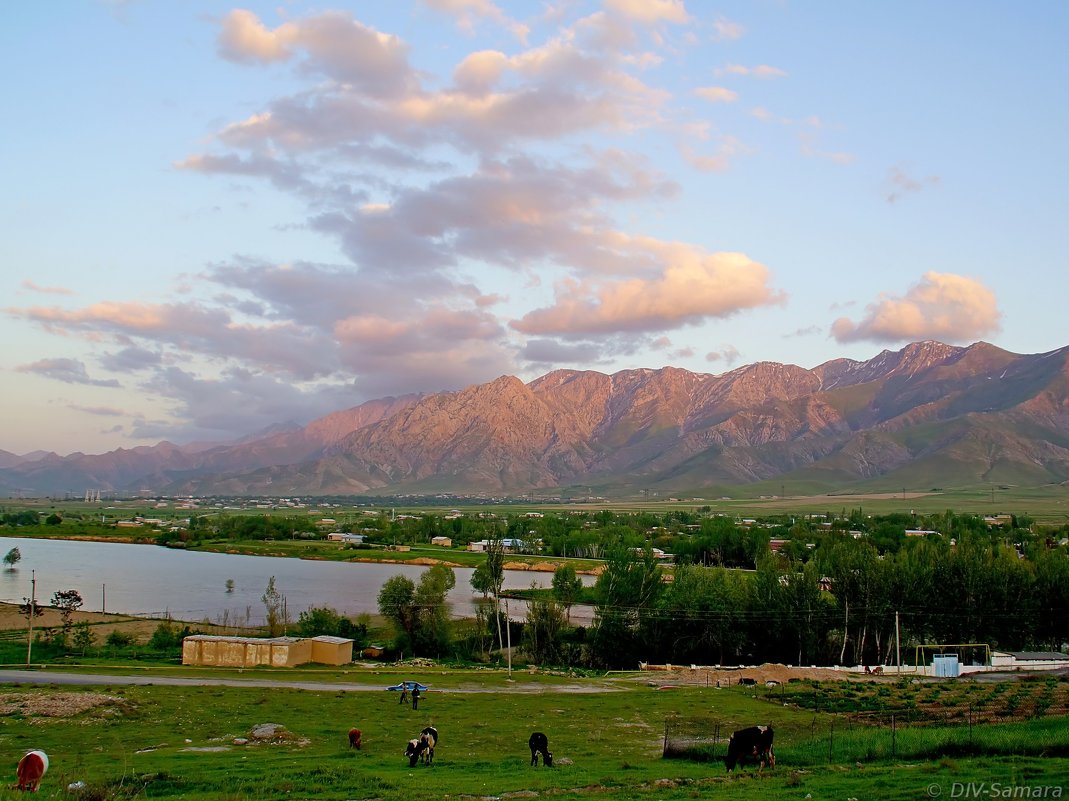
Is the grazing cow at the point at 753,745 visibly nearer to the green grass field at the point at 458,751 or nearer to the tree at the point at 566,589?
the green grass field at the point at 458,751

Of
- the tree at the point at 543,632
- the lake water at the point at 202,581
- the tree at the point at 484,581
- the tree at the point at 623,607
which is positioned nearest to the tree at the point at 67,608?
the lake water at the point at 202,581

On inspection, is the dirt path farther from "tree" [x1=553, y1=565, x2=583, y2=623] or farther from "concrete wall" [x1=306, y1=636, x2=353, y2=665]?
"tree" [x1=553, y1=565, x2=583, y2=623]

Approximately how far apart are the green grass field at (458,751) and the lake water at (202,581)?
127 ft

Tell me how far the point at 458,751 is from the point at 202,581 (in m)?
84.0

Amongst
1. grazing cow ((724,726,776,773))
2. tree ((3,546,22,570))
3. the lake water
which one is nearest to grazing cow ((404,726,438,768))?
grazing cow ((724,726,776,773))

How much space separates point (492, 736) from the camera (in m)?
26.4

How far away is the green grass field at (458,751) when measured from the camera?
53.0 feet

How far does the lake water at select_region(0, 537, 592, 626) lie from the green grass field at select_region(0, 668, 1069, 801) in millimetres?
38609

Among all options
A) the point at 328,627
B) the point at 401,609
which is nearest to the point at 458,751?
the point at 401,609

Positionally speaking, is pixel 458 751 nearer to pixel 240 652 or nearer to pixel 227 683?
pixel 227 683

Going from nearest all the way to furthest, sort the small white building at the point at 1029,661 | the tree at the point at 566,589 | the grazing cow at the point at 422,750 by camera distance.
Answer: the grazing cow at the point at 422,750 < the small white building at the point at 1029,661 < the tree at the point at 566,589

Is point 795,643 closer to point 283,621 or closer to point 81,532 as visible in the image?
point 283,621

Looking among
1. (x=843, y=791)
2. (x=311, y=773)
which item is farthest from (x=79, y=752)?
(x=843, y=791)

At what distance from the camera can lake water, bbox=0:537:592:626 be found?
3022 inches
